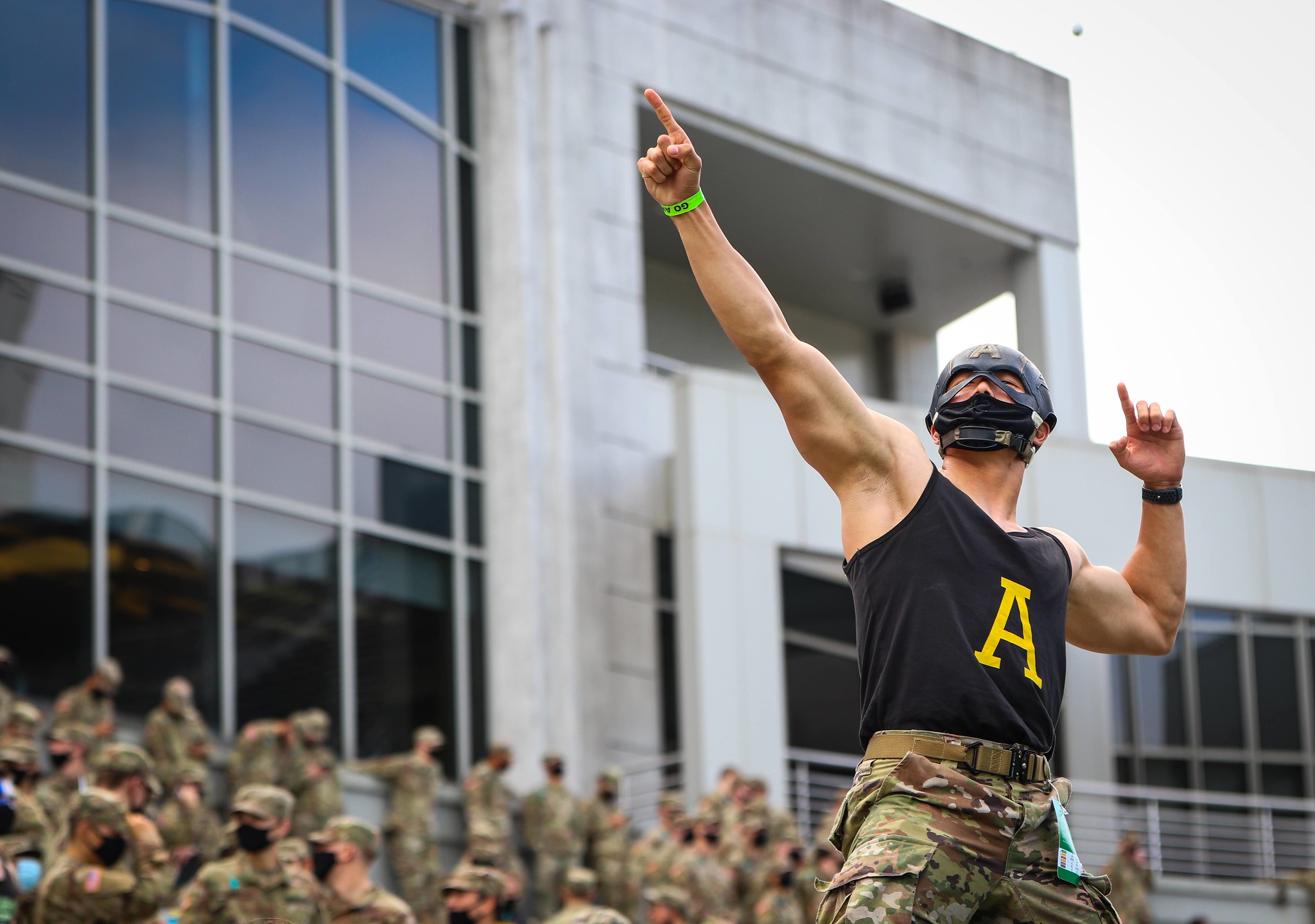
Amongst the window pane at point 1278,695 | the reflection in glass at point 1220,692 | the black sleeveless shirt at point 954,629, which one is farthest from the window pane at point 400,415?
the black sleeveless shirt at point 954,629

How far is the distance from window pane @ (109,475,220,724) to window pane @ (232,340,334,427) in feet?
4.22

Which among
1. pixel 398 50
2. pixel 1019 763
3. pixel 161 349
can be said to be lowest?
pixel 1019 763

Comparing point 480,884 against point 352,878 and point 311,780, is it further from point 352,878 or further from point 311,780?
point 311,780

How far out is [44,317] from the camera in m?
15.9

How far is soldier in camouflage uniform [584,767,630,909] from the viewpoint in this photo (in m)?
15.2

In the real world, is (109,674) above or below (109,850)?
above

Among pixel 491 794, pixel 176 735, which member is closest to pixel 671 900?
pixel 176 735

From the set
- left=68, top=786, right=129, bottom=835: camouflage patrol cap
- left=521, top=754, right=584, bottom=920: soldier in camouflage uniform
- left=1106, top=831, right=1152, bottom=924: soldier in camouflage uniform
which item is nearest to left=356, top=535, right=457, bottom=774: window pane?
left=521, top=754, right=584, bottom=920: soldier in camouflage uniform

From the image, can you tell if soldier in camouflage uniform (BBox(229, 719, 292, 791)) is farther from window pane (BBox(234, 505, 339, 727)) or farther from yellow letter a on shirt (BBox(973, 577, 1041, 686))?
yellow letter a on shirt (BBox(973, 577, 1041, 686))

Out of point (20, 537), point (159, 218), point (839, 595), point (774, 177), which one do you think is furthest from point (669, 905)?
point (774, 177)

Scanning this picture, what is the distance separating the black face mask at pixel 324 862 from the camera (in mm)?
7703

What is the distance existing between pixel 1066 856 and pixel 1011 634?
48 cm

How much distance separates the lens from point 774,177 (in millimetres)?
23250

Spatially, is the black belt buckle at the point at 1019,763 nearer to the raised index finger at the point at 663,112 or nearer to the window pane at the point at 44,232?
the raised index finger at the point at 663,112
